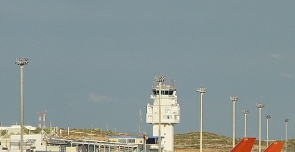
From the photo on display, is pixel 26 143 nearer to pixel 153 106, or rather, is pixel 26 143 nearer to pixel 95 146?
pixel 95 146

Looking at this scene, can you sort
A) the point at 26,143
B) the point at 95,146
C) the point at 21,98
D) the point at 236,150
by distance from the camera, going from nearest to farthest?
the point at 21,98, the point at 236,150, the point at 26,143, the point at 95,146

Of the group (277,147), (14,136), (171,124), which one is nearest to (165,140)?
(171,124)

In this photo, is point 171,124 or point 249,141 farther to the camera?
point 171,124

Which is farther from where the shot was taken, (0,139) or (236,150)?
(0,139)

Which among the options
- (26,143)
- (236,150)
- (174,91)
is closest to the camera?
(236,150)

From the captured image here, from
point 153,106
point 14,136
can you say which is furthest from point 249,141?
point 153,106

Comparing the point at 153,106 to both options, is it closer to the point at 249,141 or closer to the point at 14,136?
the point at 14,136

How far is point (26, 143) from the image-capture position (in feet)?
505

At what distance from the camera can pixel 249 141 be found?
12488cm

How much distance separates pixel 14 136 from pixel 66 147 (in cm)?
1314

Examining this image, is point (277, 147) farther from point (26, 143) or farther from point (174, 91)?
point (174, 91)

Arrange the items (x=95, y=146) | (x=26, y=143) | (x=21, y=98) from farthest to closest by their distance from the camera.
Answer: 1. (x=95, y=146)
2. (x=26, y=143)
3. (x=21, y=98)

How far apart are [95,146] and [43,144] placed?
993 cm

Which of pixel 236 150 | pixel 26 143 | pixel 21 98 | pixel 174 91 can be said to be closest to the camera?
pixel 21 98
